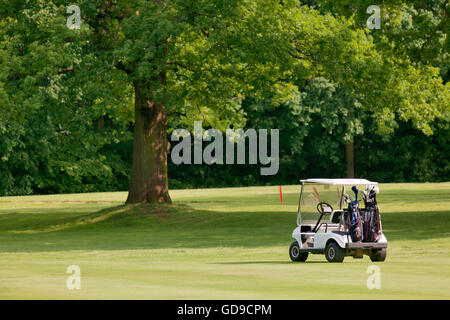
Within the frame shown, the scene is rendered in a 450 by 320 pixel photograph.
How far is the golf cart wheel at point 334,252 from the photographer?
67.1 ft

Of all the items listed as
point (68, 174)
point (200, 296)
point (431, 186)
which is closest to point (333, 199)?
point (200, 296)

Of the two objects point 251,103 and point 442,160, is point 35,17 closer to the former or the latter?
point 251,103

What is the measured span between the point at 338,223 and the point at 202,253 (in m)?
5.60

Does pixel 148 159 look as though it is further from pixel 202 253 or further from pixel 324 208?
pixel 324 208

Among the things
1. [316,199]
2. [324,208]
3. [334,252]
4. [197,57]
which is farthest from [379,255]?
[197,57]

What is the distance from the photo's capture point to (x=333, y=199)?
2169 centimetres

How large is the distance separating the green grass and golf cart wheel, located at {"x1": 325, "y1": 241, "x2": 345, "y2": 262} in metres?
0.20

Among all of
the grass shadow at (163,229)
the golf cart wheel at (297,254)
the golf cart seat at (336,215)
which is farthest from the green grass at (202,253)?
the golf cart seat at (336,215)

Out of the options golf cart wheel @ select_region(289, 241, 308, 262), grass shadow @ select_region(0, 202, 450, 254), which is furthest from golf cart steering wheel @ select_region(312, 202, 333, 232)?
grass shadow @ select_region(0, 202, 450, 254)

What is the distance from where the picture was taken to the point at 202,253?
25.8 metres

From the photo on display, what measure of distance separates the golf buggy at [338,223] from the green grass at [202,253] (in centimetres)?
37

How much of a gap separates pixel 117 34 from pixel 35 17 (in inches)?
150

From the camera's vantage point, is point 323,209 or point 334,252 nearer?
point 334,252

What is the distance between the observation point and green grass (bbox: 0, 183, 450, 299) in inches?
580
